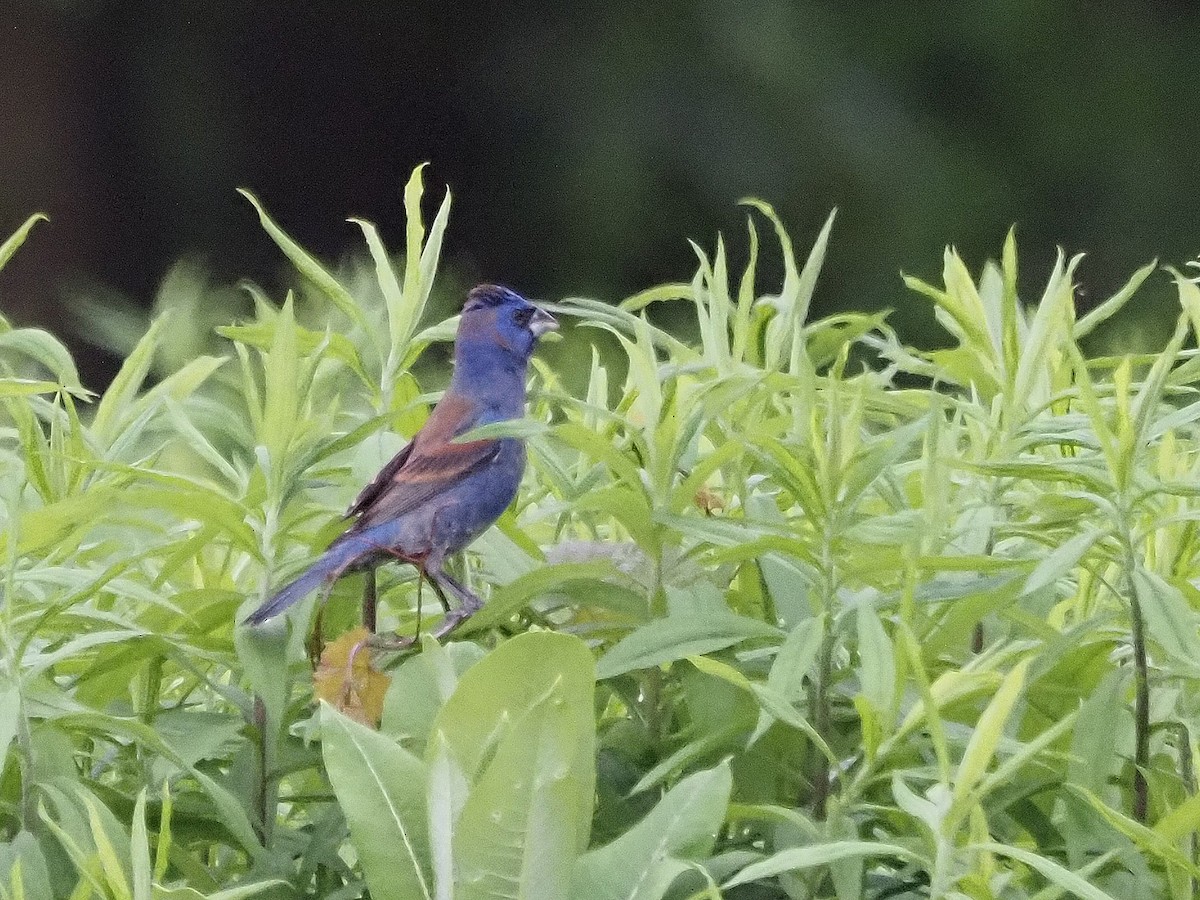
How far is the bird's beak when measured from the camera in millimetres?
1305

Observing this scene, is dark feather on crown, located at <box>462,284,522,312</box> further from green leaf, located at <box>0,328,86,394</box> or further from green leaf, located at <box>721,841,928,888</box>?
green leaf, located at <box>721,841,928,888</box>

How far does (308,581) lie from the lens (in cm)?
90

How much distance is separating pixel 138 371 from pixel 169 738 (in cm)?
35

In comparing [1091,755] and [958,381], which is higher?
[958,381]

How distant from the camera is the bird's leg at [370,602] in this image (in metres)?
0.94

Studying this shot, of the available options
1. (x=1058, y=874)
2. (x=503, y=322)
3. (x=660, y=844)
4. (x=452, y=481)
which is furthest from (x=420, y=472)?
(x=1058, y=874)

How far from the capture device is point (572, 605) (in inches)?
36.8

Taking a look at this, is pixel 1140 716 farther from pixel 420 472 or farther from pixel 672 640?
pixel 420 472

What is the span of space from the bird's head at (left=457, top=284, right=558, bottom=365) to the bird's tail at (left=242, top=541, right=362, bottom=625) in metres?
0.34

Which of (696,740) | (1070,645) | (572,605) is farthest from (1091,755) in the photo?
(572,605)

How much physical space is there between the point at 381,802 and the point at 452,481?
296 mm

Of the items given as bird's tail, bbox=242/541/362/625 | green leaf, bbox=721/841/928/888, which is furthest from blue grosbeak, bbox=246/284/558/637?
green leaf, bbox=721/841/928/888

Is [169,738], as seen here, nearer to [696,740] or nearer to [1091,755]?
[696,740]

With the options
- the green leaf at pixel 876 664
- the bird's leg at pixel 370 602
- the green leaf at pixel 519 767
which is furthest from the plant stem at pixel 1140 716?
the bird's leg at pixel 370 602
